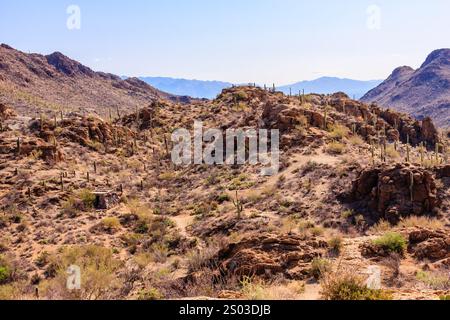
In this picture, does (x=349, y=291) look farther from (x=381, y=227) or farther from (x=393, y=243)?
(x=381, y=227)

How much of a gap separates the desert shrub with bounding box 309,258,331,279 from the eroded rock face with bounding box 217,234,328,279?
0.73ft

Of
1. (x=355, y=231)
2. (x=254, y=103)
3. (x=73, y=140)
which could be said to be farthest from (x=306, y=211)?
(x=254, y=103)

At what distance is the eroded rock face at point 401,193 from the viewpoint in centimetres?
1664

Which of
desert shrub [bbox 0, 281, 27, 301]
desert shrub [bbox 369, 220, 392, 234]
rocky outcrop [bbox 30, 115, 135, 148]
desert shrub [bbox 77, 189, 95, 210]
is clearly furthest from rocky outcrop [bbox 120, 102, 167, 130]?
desert shrub [bbox 369, 220, 392, 234]

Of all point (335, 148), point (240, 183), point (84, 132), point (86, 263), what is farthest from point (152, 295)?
point (84, 132)

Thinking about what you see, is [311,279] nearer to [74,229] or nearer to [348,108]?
[74,229]

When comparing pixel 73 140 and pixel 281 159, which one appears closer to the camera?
pixel 281 159

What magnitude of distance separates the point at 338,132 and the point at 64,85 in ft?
232

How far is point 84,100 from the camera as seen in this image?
7850 centimetres

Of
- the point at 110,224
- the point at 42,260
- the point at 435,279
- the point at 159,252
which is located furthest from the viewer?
the point at 110,224

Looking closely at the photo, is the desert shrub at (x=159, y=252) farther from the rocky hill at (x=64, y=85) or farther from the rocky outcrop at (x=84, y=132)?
the rocky hill at (x=64, y=85)

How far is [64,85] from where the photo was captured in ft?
274

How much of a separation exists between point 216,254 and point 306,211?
8.34 metres
